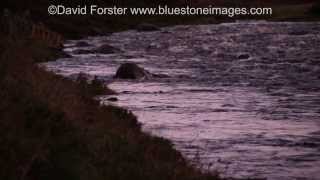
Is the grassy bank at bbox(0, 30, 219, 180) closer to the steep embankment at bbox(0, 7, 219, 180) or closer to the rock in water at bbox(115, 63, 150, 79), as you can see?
the steep embankment at bbox(0, 7, 219, 180)

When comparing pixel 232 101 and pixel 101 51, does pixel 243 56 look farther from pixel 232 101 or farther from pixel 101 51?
pixel 232 101

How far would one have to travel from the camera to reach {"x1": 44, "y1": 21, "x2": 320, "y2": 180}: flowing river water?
58.0 feet

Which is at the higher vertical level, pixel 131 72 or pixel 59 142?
pixel 59 142

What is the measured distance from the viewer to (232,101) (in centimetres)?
2780

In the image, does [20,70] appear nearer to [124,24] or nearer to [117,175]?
[117,175]

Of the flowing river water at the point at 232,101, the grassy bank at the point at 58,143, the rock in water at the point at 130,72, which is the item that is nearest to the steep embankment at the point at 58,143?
the grassy bank at the point at 58,143

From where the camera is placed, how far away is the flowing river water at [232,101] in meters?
17.7

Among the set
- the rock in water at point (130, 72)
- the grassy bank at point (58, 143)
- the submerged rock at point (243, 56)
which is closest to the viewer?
the grassy bank at point (58, 143)
